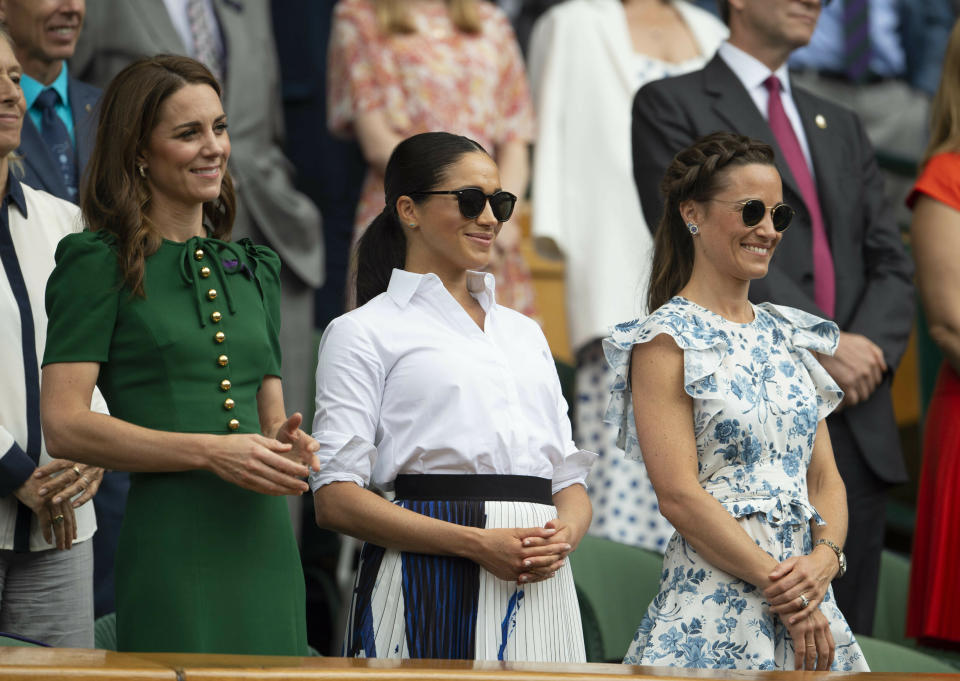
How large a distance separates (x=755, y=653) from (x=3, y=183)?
79.0 inches

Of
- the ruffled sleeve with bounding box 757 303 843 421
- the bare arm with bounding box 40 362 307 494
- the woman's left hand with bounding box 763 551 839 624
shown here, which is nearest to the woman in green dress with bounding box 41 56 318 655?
the bare arm with bounding box 40 362 307 494

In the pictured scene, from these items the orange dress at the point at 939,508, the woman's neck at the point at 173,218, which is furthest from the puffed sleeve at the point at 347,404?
the orange dress at the point at 939,508

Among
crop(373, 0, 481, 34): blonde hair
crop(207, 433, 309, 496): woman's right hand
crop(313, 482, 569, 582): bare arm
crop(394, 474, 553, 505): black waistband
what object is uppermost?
crop(373, 0, 481, 34): blonde hair

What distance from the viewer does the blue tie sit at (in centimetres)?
430

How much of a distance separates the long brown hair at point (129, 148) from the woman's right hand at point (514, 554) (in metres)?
0.86

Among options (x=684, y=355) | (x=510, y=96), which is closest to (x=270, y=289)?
(x=684, y=355)

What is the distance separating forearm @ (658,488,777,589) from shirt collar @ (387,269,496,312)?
610 millimetres

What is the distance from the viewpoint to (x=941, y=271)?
4523mm

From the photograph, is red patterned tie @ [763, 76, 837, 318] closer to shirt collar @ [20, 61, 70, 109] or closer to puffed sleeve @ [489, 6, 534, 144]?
puffed sleeve @ [489, 6, 534, 144]

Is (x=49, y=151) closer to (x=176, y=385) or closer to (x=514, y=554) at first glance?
(x=176, y=385)

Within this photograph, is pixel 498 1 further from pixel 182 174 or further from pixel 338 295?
pixel 182 174

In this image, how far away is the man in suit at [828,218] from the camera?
423cm

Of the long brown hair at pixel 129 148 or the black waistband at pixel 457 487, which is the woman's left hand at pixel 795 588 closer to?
the black waistband at pixel 457 487

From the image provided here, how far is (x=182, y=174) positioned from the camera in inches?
124
